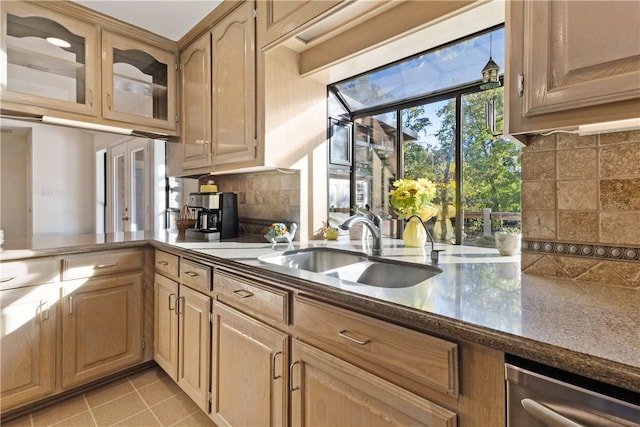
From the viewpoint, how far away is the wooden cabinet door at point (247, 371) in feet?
3.87

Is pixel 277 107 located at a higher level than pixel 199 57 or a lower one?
lower

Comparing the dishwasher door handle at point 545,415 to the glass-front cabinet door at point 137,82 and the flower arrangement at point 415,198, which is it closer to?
the flower arrangement at point 415,198

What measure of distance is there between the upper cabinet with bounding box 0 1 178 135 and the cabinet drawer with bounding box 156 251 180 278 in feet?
3.26

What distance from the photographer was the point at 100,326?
191 cm

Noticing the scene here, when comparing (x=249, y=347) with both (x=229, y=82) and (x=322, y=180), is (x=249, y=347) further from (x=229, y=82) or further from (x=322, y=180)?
(x=229, y=82)

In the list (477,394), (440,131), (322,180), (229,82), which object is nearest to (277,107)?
(229,82)

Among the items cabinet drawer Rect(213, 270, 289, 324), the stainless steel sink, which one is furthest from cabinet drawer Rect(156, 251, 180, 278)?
the stainless steel sink

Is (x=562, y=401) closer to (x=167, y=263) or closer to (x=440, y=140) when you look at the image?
(x=440, y=140)

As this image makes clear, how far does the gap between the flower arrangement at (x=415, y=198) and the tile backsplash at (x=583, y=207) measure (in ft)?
1.74

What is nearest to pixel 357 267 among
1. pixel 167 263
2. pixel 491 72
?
pixel 491 72

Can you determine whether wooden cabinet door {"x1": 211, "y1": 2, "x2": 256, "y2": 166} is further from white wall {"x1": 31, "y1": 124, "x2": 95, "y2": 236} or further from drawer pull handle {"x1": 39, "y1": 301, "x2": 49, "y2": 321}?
white wall {"x1": 31, "y1": 124, "x2": 95, "y2": 236}

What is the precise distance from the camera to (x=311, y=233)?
2.03 m

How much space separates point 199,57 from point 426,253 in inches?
79.6

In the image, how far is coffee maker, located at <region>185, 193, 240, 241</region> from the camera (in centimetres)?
211
